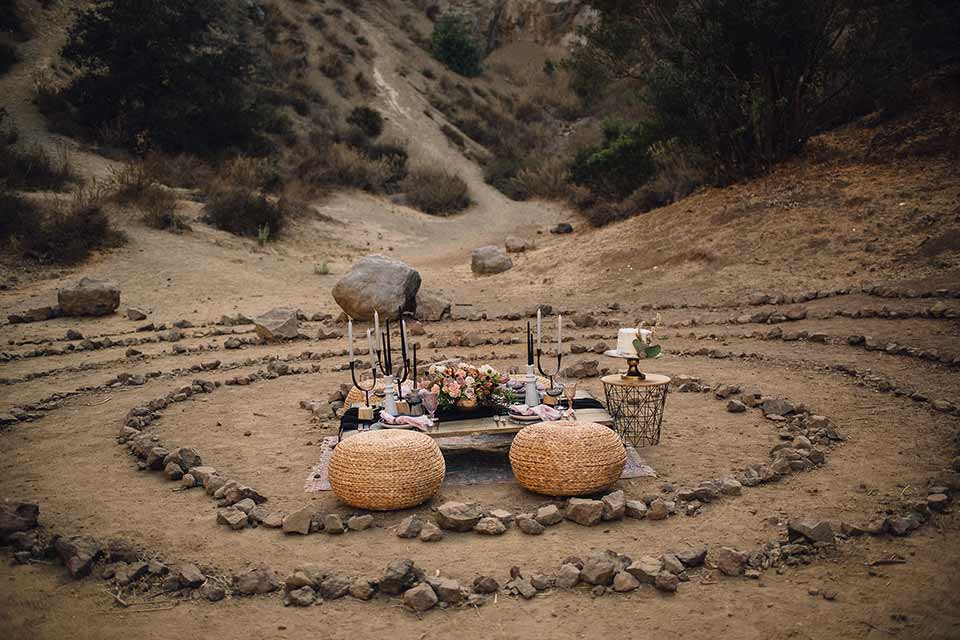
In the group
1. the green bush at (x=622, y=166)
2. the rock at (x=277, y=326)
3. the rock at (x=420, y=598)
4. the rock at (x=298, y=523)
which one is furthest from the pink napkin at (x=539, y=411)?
the green bush at (x=622, y=166)

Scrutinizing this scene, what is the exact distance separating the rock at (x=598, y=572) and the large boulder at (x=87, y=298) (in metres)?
12.3

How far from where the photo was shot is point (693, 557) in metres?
4.73

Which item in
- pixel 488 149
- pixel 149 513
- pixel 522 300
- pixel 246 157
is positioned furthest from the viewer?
pixel 488 149

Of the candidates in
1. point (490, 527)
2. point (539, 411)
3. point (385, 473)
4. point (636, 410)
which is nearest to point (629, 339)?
point (636, 410)

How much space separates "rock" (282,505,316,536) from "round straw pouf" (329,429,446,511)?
15.9 inches

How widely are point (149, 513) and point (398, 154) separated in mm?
30314

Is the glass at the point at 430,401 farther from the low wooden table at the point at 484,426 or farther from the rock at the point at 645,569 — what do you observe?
the rock at the point at 645,569

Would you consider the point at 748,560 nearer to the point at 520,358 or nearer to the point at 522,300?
the point at 520,358

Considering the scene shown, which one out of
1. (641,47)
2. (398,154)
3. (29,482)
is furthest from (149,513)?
(398,154)

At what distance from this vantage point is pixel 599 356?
11.2 m

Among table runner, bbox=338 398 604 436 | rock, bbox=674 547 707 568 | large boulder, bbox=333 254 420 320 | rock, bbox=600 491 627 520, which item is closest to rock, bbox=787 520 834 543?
rock, bbox=674 547 707 568

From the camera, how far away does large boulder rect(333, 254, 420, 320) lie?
45.1 ft

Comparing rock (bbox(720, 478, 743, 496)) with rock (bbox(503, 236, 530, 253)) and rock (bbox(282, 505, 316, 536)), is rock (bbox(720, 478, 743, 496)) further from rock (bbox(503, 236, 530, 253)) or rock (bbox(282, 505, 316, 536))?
rock (bbox(503, 236, 530, 253))

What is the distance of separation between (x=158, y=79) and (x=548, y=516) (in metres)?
25.5
